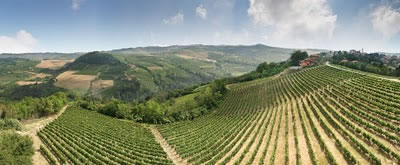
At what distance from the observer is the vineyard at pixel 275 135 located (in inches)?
1618

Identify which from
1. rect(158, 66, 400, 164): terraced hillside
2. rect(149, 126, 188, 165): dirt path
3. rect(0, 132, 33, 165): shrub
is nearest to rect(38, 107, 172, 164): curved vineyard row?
rect(149, 126, 188, 165): dirt path

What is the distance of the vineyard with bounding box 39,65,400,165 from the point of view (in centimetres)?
4109

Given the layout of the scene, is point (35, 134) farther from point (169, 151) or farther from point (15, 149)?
point (169, 151)

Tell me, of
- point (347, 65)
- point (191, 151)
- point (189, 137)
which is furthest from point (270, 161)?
point (347, 65)

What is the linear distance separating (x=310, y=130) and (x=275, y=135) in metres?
7.55

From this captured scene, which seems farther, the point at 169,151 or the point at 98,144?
the point at 98,144

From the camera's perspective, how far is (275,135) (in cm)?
5300

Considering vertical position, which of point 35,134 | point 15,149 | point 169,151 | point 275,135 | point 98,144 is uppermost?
point 15,149

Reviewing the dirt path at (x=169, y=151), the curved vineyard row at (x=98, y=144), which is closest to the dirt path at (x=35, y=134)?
the curved vineyard row at (x=98, y=144)

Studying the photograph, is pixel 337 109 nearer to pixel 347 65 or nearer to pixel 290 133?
pixel 290 133

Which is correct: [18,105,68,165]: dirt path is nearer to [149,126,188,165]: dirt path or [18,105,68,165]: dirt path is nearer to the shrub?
the shrub

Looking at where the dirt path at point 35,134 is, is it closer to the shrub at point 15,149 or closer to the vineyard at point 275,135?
the vineyard at point 275,135

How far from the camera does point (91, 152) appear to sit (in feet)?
165

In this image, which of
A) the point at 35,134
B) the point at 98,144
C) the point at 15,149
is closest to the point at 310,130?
the point at 98,144
